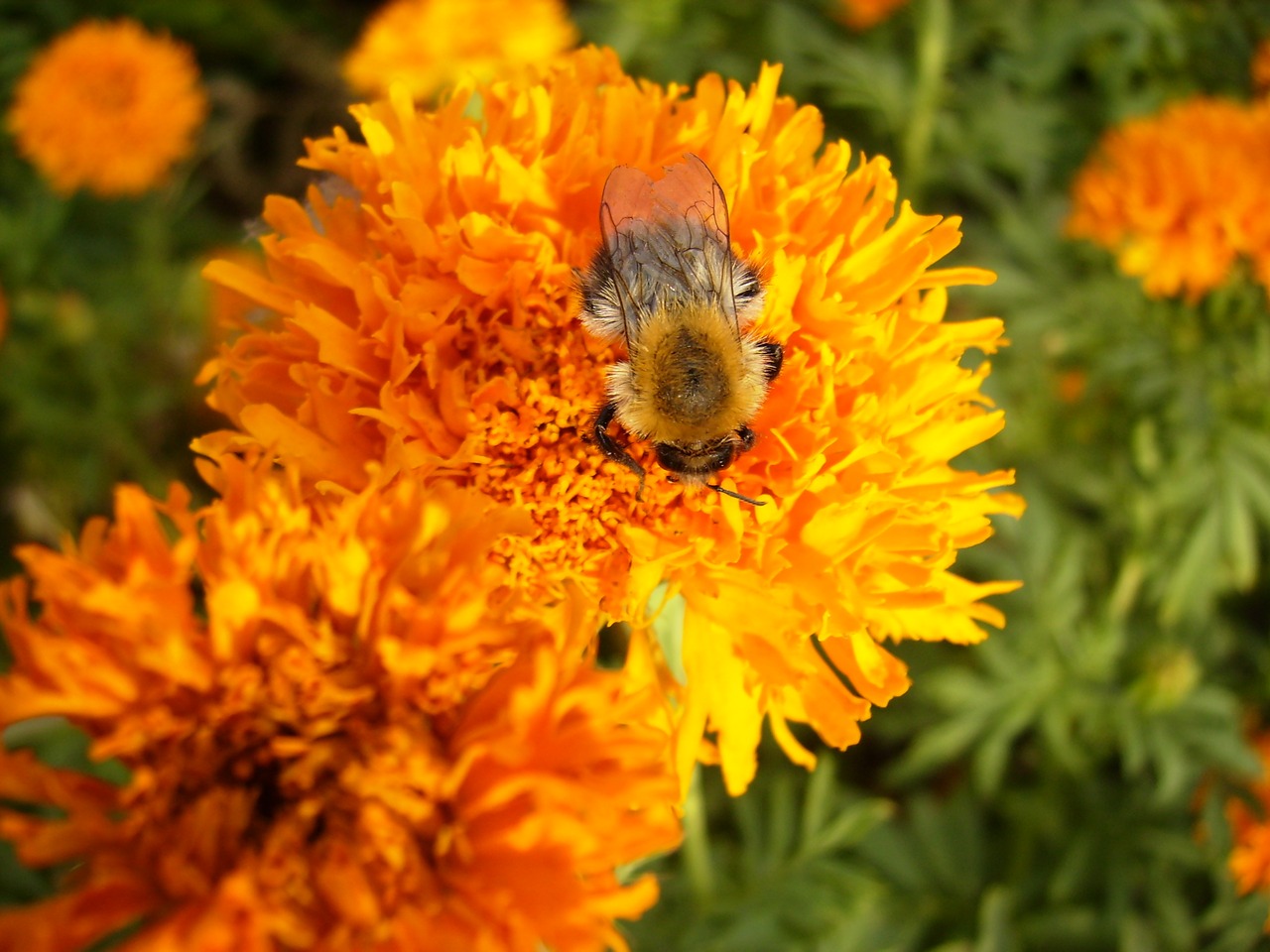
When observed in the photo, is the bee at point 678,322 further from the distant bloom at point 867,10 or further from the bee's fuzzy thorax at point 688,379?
the distant bloom at point 867,10

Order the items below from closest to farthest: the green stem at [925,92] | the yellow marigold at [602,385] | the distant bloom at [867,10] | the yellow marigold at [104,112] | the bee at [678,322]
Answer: the yellow marigold at [602,385], the bee at [678,322], the green stem at [925,92], the distant bloom at [867,10], the yellow marigold at [104,112]

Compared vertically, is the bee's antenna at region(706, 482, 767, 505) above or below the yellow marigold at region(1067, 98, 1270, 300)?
below

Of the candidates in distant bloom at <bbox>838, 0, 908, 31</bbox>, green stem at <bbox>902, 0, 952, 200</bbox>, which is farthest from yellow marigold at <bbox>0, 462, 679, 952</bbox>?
distant bloom at <bbox>838, 0, 908, 31</bbox>

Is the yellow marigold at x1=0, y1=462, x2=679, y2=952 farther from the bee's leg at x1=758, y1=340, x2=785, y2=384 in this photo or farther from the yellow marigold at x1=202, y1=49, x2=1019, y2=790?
the bee's leg at x1=758, y1=340, x2=785, y2=384

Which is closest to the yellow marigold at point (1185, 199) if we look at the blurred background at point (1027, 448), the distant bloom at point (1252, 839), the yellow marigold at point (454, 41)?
the blurred background at point (1027, 448)

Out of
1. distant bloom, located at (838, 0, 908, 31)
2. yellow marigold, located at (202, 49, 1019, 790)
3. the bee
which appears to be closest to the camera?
yellow marigold, located at (202, 49, 1019, 790)

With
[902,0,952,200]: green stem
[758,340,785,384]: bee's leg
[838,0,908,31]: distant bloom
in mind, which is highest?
[838,0,908,31]: distant bloom

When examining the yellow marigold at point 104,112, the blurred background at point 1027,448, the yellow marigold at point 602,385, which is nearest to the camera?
the yellow marigold at point 602,385

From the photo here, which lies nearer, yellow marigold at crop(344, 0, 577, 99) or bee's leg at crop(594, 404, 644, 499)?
bee's leg at crop(594, 404, 644, 499)
